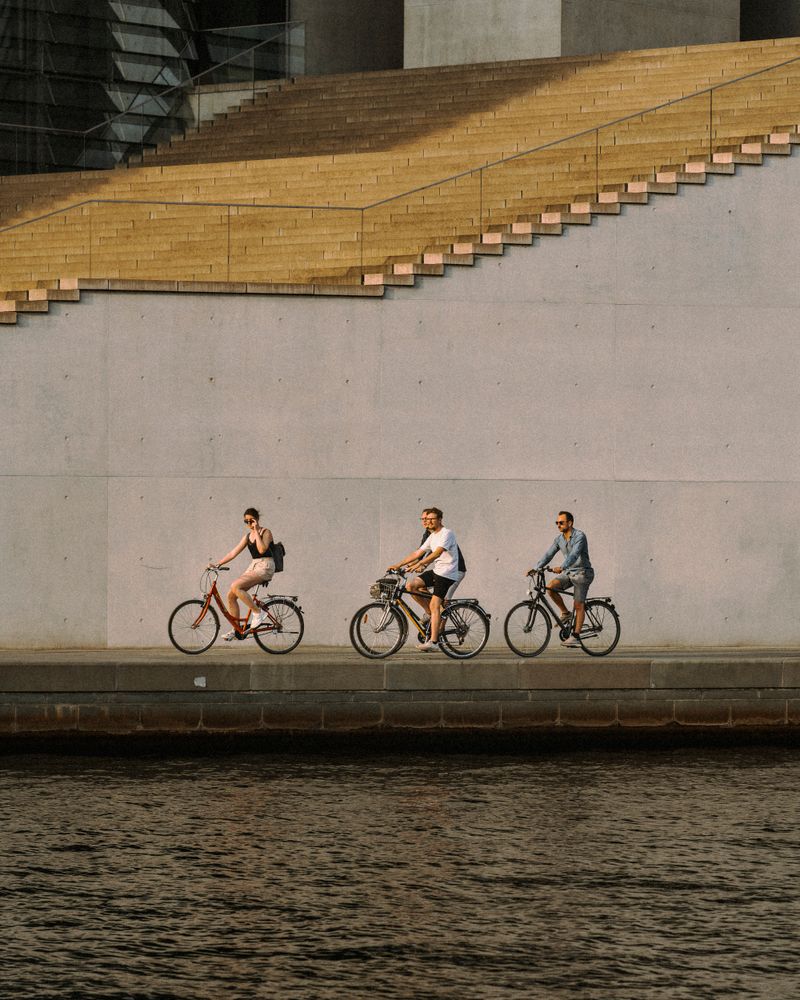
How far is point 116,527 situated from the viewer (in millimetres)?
20172

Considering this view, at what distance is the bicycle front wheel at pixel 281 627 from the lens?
60.0 feet

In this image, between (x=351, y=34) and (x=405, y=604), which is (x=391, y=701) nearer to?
(x=405, y=604)

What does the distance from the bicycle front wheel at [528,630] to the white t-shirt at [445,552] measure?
0.87 meters

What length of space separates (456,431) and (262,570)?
3402 mm

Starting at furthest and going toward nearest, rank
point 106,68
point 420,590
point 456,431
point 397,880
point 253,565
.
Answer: point 106,68, point 456,431, point 253,565, point 420,590, point 397,880

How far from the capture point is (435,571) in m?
17.7

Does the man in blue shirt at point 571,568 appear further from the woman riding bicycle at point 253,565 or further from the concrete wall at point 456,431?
the woman riding bicycle at point 253,565

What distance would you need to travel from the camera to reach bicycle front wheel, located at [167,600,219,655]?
18297 millimetres

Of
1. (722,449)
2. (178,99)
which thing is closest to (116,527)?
(722,449)

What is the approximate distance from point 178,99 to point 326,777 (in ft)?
72.9

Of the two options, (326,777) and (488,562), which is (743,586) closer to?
(488,562)

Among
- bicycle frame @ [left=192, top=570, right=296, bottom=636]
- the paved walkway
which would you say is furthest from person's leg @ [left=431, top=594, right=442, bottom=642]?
bicycle frame @ [left=192, top=570, right=296, bottom=636]

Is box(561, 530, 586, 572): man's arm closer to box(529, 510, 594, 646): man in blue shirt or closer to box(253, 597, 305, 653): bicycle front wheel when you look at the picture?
box(529, 510, 594, 646): man in blue shirt

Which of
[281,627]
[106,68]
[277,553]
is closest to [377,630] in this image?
[281,627]
